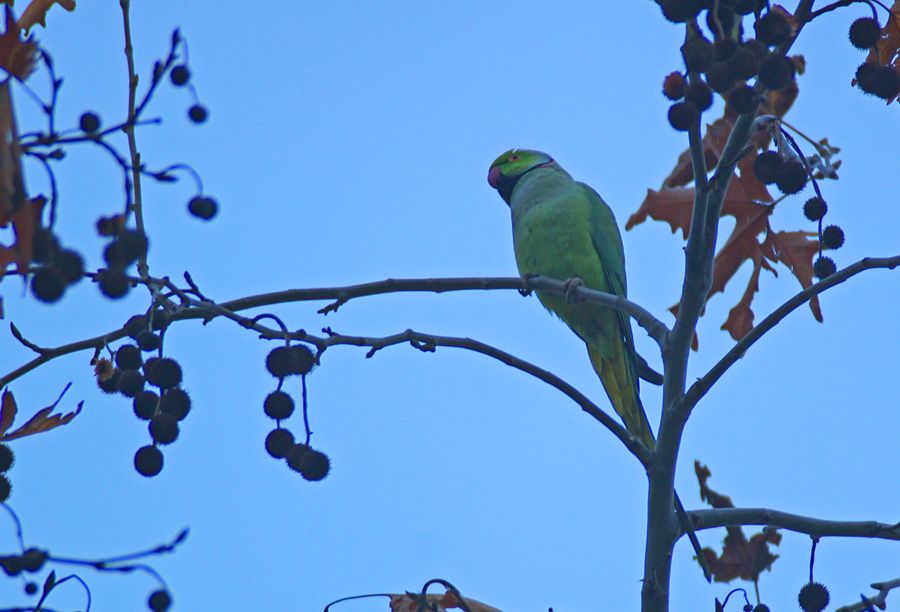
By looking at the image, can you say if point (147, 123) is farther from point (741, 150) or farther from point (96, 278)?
point (741, 150)

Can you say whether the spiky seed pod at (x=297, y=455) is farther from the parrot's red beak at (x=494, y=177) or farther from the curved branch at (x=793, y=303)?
the parrot's red beak at (x=494, y=177)

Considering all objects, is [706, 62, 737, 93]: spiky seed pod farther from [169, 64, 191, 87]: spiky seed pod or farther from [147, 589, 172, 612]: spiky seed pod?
[147, 589, 172, 612]: spiky seed pod

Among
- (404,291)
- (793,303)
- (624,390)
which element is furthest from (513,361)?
(624,390)

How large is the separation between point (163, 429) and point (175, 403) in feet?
0.25

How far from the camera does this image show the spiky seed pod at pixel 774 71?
2.54 metres

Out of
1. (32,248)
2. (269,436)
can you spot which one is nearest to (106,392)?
(269,436)

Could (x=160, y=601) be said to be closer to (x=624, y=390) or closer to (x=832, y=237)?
(x=832, y=237)

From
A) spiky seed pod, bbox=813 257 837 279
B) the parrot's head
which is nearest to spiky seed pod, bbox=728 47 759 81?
spiky seed pod, bbox=813 257 837 279

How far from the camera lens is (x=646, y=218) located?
13.0 ft

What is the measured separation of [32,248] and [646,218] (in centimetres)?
263

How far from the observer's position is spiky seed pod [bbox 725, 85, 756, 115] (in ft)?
8.41

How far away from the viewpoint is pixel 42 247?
1.79 m

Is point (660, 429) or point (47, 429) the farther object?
point (660, 429)

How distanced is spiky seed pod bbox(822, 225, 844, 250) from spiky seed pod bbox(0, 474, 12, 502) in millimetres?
2532
